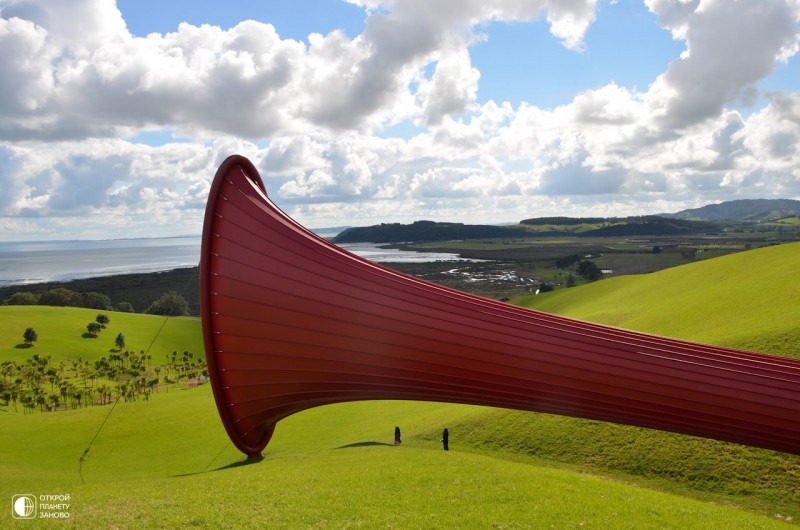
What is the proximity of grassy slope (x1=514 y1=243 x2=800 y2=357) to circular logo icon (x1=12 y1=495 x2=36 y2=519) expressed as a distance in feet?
76.1

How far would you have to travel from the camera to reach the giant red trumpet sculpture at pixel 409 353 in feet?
28.1

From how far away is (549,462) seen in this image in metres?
18.2

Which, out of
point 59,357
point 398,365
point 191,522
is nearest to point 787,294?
point 398,365

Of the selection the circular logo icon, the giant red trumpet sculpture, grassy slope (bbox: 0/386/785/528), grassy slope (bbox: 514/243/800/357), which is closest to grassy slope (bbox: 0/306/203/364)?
grassy slope (bbox: 0/386/785/528)

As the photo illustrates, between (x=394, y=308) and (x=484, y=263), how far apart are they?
166m

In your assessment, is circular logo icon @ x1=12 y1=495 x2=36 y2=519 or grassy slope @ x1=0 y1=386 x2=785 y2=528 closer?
grassy slope @ x1=0 y1=386 x2=785 y2=528

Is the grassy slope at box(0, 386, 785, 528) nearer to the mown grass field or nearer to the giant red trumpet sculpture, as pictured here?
the mown grass field

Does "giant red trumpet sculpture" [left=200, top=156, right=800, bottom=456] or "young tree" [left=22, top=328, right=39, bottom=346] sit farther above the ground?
"giant red trumpet sculpture" [left=200, top=156, right=800, bottom=456]

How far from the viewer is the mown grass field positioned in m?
11.1

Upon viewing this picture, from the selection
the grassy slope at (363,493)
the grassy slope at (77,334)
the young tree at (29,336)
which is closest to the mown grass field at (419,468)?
the grassy slope at (363,493)

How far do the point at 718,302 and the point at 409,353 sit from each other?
32361 mm

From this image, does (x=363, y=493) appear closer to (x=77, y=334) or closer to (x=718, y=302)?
(x=718, y=302)

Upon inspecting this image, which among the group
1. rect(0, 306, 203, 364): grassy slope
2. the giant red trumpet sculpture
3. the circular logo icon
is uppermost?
the giant red trumpet sculpture

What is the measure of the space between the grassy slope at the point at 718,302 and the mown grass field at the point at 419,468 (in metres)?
0.21
